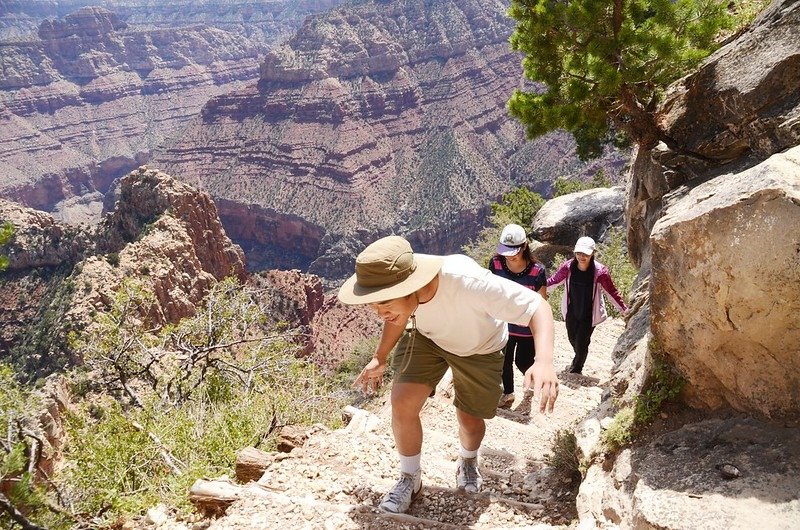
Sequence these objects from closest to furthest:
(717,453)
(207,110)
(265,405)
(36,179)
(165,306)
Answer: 1. (717,453)
2. (265,405)
3. (165,306)
4. (207,110)
5. (36,179)

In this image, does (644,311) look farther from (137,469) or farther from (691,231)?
(137,469)

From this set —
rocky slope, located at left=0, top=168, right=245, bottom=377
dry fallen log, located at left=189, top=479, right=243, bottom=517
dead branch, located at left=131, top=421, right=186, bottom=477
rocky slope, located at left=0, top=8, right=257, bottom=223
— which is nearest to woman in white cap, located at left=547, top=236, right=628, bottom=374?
dry fallen log, located at left=189, top=479, right=243, bottom=517

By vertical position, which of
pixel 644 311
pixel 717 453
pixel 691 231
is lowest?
pixel 717 453

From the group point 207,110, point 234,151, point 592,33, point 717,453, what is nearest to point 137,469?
point 717,453

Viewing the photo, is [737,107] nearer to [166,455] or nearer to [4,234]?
[166,455]

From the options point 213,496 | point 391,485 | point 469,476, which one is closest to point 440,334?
point 469,476

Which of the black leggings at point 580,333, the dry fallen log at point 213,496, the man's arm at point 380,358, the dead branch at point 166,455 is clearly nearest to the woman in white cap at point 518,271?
the black leggings at point 580,333

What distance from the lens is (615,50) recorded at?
5.76 m

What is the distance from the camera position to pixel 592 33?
5887 millimetres

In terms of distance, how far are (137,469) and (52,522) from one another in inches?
26.0

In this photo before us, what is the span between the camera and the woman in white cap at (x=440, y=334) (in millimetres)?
2814

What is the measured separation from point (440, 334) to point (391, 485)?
1283 millimetres

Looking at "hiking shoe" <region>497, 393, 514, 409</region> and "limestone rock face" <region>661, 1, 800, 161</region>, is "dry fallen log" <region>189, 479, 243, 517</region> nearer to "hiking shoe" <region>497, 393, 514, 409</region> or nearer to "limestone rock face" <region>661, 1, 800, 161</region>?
"hiking shoe" <region>497, 393, 514, 409</region>

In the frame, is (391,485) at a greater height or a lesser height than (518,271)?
lesser
